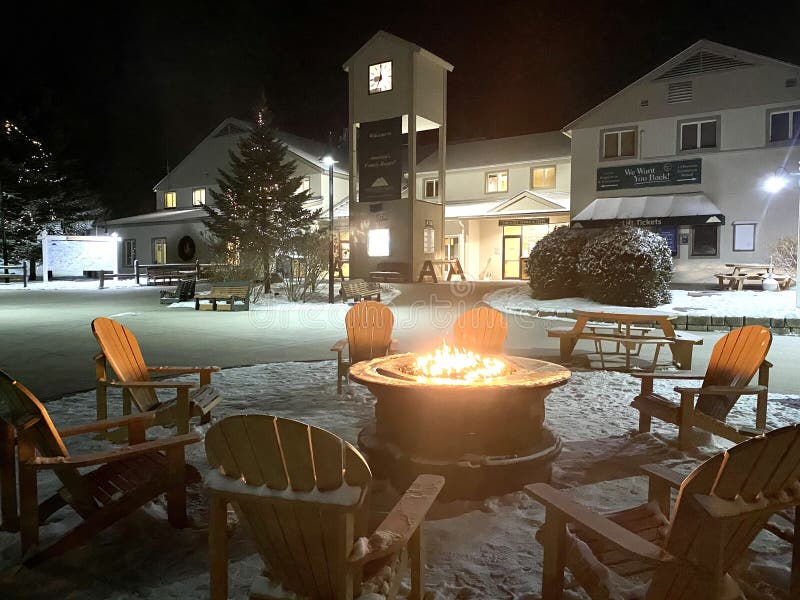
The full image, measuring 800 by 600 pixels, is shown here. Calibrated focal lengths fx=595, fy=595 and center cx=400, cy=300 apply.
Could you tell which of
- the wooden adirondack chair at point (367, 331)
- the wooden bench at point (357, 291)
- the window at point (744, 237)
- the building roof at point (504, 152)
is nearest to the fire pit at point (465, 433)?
the wooden adirondack chair at point (367, 331)

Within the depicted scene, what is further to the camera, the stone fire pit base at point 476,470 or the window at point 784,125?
the window at point 784,125

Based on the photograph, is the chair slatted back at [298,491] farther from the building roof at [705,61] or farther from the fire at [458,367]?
the building roof at [705,61]

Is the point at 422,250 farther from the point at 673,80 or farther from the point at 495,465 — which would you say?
the point at 495,465

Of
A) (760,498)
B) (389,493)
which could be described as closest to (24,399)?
(389,493)

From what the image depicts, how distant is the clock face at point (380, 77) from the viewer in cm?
2708

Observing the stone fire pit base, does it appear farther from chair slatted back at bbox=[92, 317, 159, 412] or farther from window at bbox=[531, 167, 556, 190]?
window at bbox=[531, 167, 556, 190]

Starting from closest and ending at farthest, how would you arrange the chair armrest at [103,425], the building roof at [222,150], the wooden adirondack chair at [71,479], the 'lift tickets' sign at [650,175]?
the wooden adirondack chair at [71,479] < the chair armrest at [103,425] < the 'lift tickets' sign at [650,175] < the building roof at [222,150]

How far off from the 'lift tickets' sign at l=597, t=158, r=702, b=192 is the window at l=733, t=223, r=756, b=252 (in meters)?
2.45

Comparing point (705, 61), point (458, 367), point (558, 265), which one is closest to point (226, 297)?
point (558, 265)

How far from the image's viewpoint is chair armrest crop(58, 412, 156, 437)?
135 inches

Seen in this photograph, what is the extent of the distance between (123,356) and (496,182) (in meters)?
27.9

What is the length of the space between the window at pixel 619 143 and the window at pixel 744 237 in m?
5.12

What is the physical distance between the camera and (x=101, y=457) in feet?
9.92

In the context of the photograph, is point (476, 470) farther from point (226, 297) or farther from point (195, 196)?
point (195, 196)
